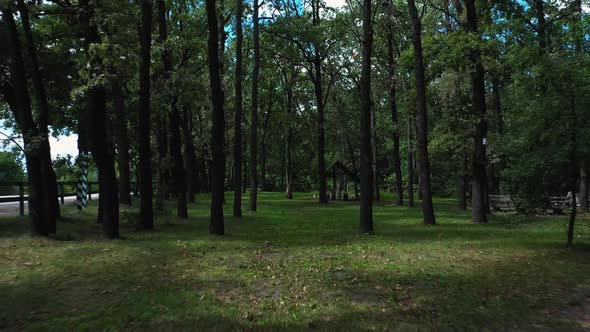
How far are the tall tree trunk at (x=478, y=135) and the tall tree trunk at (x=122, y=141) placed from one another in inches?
461

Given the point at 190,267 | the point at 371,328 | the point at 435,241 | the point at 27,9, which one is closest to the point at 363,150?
the point at 435,241

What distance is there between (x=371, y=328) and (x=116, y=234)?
813 cm

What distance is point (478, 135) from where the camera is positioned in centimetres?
1570

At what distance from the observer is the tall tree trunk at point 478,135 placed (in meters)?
15.5

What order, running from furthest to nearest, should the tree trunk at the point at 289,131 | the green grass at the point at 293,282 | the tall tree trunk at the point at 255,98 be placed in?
the tree trunk at the point at 289,131
the tall tree trunk at the point at 255,98
the green grass at the point at 293,282

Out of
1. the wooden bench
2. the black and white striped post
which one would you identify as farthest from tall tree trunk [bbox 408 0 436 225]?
the black and white striped post

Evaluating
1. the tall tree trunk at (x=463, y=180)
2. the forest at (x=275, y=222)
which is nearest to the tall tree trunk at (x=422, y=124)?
the forest at (x=275, y=222)

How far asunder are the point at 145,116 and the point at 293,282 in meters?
8.38

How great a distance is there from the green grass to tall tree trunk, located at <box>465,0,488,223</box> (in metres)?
3.32

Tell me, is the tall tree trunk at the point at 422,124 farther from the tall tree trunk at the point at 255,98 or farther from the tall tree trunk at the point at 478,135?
the tall tree trunk at the point at 255,98

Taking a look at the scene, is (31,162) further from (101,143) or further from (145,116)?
(145,116)

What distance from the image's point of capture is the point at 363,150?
12.7 metres

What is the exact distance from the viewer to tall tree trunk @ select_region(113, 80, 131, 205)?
48.4 ft

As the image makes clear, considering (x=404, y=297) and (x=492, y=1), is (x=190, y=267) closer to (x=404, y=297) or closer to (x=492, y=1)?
(x=404, y=297)
